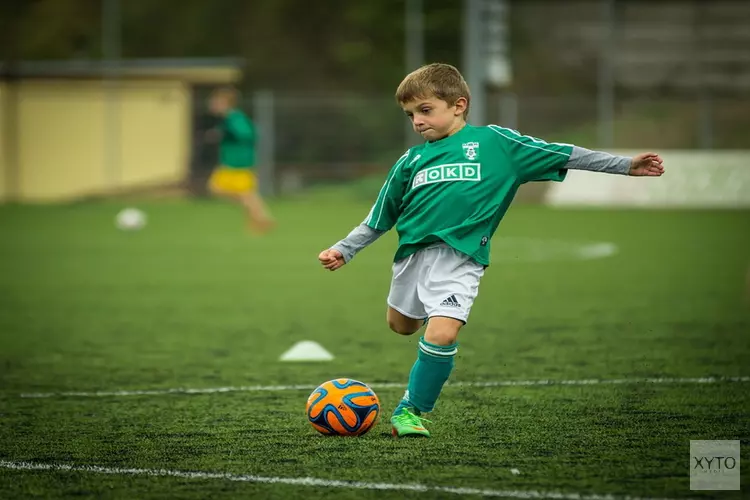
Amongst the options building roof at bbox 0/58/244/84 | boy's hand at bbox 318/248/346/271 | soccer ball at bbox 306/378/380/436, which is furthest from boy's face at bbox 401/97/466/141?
building roof at bbox 0/58/244/84

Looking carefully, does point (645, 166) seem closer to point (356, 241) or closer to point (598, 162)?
point (598, 162)

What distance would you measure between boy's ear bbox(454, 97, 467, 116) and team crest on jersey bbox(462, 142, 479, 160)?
5.4 inches

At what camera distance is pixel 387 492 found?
172 inches

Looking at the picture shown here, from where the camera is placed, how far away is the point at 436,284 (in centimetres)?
551

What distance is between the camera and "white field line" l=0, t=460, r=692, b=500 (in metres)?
4.28

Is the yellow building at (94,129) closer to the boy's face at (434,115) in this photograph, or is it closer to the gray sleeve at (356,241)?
the gray sleeve at (356,241)

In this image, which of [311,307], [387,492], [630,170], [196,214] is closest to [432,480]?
[387,492]

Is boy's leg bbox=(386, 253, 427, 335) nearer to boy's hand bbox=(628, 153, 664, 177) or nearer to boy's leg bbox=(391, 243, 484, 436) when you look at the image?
boy's leg bbox=(391, 243, 484, 436)

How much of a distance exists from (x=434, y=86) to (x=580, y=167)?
76cm

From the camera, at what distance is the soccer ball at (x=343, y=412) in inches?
213

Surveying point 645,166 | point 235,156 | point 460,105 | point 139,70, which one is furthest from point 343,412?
point 139,70

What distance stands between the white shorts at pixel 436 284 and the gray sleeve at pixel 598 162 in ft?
2.01

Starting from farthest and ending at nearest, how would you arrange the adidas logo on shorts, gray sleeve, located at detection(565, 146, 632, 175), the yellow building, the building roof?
the building roof, the yellow building, gray sleeve, located at detection(565, 146, 632, 175), the adidas logo on shorts

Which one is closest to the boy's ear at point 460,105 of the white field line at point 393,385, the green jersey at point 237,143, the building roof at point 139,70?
the white field line at point 393,385
